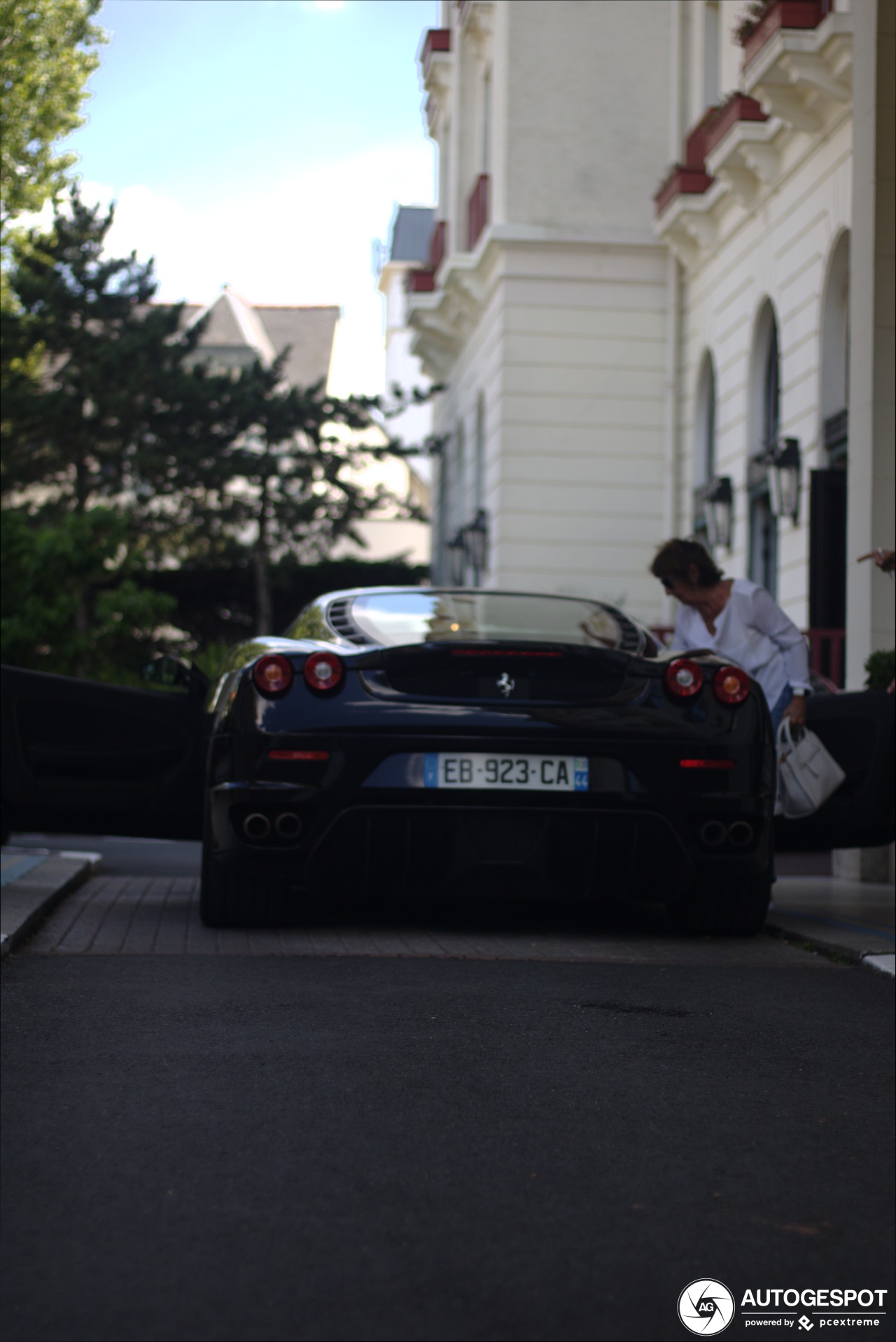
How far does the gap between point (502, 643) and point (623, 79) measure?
63.1ft

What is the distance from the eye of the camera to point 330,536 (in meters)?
35.0

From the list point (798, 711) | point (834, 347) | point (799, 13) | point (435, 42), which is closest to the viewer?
point (798, 711)

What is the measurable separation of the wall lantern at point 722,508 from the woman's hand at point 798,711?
41.7ft

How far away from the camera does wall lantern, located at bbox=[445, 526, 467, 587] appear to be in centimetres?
2781

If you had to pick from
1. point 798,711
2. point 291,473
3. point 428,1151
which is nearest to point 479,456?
point 291,473

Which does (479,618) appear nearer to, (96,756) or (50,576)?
(96,756)

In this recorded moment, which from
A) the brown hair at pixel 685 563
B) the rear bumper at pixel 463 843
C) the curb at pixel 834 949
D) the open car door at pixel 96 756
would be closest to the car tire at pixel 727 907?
the curb at pixel 834 949

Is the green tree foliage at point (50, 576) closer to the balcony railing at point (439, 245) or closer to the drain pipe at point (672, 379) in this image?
the drain pipe at point (672, 379)

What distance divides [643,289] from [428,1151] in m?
21.5

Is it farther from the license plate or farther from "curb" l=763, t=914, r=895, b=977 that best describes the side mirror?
"curb" l=763, t=914, r=895, b=977

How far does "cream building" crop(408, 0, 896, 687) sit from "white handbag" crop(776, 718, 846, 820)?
7872 millimetres

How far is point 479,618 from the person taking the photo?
21.9 feet

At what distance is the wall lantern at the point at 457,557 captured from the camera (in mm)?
27812

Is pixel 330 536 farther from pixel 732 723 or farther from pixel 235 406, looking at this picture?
pixel 732 723
